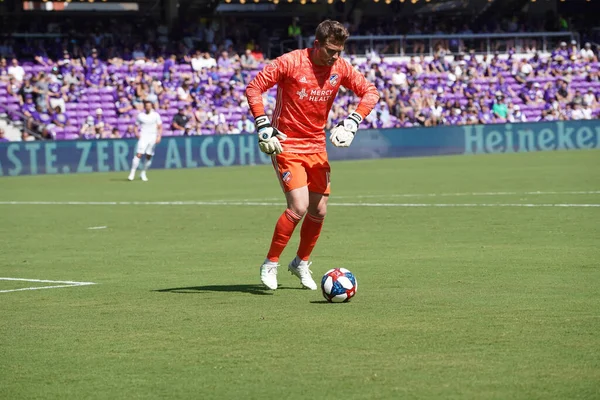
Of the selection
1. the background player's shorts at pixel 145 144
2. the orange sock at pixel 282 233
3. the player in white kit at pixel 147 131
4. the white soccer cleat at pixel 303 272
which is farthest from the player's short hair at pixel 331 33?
the background player's shorts at pixel 145 144

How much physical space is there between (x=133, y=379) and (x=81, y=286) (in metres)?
4.45

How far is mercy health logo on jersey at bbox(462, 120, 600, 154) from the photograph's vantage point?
139 ft

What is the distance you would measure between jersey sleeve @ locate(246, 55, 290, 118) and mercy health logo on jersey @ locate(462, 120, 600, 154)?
32.7 meters

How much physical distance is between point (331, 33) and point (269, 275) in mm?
2093

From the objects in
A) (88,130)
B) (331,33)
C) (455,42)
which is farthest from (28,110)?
(331,33)

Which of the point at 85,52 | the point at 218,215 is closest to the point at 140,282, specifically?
the point at 218,215

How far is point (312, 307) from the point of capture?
8.94 metres

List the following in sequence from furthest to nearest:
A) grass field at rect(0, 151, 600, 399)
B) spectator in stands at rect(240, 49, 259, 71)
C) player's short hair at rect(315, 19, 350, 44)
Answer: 1. spectator in stands at rect(240, 49, 259, 71)
2. player's short hair at rect(315, 19, 350, 44)
3. grass field at rect(0, 151, 600, 399)

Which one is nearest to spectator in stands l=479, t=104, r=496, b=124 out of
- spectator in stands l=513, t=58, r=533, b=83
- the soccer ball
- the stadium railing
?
spectator in stands l=513, t=58, r=533, b=83

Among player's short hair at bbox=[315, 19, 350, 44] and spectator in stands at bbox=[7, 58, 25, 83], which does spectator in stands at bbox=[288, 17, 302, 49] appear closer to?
spectator in stands at bbox=[7, 58, 25, 83]

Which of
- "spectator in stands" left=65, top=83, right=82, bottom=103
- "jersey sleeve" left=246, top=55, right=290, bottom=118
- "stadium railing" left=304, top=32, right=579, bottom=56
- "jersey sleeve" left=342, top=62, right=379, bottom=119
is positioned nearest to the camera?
"jersey sleeve" left=246, top=55, right=290, bottom=118

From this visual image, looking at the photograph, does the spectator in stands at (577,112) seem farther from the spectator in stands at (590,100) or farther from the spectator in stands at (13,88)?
the spectator in stands at (13,88)

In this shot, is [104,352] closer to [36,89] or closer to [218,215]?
[218,215]

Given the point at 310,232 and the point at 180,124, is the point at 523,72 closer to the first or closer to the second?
the point at 180,124
